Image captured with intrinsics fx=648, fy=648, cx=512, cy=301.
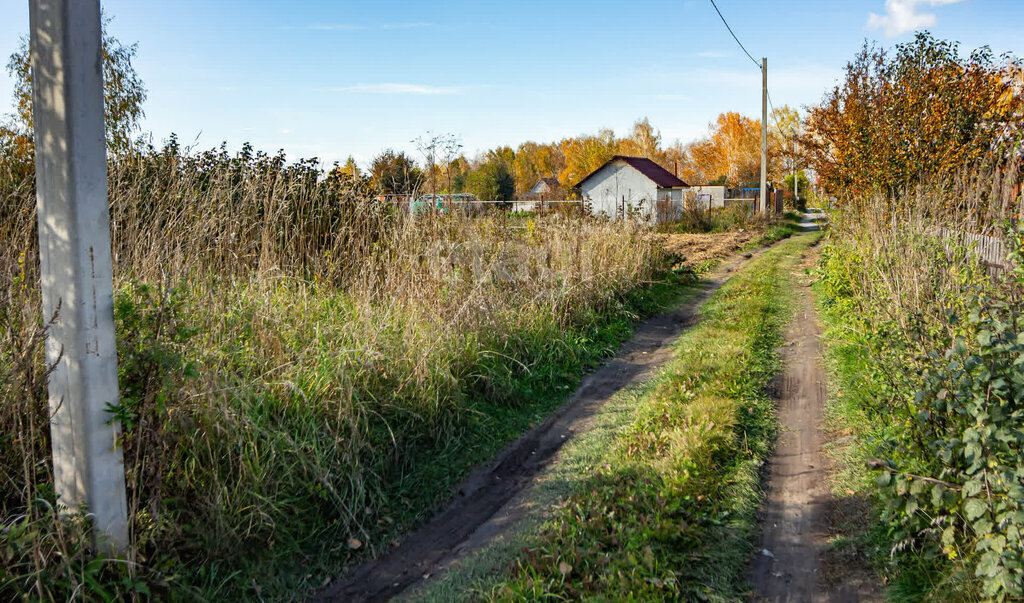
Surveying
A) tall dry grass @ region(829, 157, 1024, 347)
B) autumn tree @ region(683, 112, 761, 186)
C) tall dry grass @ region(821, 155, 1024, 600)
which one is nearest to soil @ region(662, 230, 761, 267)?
tall dry grass @ region(829, 157, 1024, 347)

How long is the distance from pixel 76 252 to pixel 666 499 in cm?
339

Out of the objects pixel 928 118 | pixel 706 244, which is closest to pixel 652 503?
pixel 928 118

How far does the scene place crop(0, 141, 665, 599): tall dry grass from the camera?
10.5 feet

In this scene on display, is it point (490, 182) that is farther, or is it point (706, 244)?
point (490, 182)

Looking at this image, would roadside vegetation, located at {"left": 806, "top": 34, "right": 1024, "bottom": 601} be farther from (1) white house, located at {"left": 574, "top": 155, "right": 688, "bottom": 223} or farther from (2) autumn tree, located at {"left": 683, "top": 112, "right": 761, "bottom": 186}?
(2) autumn tree, located at {"left": 683, "top": 112, "right": 761, "bottom": 186}

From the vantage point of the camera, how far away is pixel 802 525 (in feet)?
13.0

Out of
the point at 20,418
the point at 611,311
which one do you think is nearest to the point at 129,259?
the point at 20,418

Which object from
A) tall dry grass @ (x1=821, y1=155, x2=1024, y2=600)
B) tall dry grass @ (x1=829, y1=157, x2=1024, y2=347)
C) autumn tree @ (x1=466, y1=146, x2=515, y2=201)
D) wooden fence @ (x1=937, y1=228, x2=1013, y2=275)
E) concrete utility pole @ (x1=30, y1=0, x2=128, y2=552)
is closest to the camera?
concrete utility pole @ (x1=30, y1=0, x2=128, y2=552)

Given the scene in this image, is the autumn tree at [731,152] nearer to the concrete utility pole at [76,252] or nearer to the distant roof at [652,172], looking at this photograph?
the distant roof at [652,172]

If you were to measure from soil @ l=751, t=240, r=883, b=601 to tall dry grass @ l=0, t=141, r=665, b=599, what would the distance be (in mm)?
2166

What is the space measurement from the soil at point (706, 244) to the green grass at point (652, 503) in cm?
854

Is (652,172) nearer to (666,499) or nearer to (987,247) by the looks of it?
(987,247)

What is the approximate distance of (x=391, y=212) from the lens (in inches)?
324

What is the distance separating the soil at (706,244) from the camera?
16.8 metres
